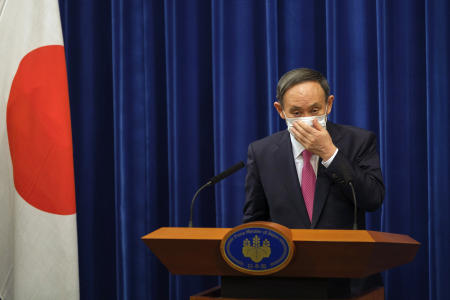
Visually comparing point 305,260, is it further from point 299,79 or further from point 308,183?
point 299,79

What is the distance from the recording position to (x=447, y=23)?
213cm

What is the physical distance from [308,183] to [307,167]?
0.06 metres

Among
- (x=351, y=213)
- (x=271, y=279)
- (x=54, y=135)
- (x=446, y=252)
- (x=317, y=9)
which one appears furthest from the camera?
(x=317, y=9)

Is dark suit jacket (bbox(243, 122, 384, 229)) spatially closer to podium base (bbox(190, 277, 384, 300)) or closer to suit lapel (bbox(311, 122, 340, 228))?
suit lapel (bbox(311, 122, 340, 228))

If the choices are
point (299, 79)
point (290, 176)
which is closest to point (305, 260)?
point (290, 176)

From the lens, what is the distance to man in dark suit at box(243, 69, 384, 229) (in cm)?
146

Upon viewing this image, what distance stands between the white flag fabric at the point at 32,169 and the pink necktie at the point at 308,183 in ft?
3.09

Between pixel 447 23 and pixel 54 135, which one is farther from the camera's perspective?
pixel 447 23

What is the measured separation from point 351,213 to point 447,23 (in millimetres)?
1202

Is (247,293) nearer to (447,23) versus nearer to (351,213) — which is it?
(351,213)

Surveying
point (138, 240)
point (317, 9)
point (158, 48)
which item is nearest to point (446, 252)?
point (317, 9)

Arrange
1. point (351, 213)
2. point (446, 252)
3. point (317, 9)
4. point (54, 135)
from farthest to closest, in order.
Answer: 1. point (317, 9)
2. point (446, 252)
3. point (54, 135)
4. point (351, 213)

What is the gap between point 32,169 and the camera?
68.0 inches

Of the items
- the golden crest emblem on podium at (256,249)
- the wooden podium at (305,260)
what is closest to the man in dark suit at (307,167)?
the wooden podium at (305,260)
